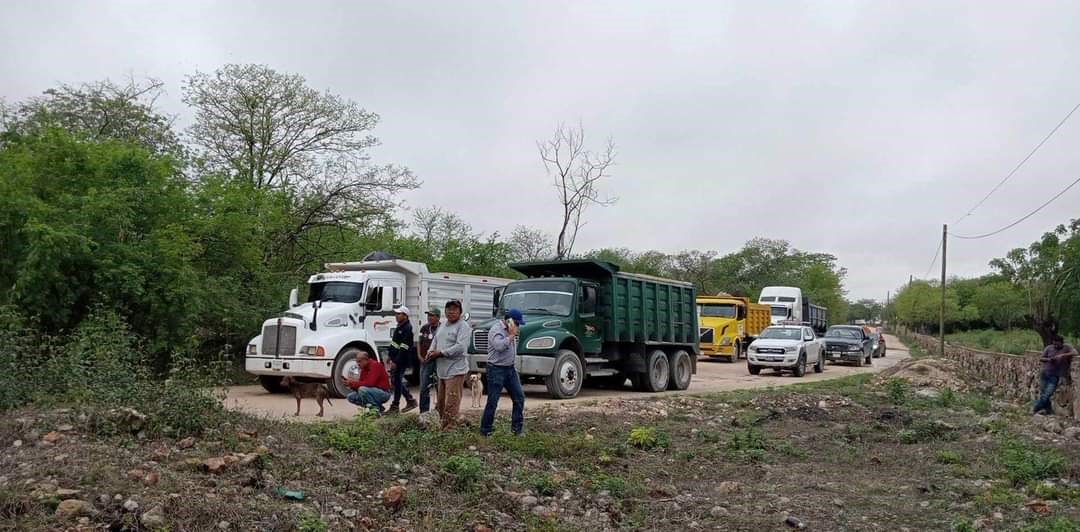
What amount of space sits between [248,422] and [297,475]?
1944mm

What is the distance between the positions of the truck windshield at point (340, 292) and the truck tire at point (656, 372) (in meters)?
6.46

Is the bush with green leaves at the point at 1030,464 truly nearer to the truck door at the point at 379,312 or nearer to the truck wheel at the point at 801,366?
the truck door at the point at 379,312

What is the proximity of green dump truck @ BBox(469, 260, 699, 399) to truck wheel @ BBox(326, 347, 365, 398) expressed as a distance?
2.18 meters

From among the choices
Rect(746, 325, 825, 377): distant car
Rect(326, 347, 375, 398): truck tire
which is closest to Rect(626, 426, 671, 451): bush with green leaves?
Rect(326, 347, 375, 398): truck tire

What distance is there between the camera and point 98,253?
48.9ft

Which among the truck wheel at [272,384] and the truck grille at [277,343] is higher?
the truck grille at [277,343]

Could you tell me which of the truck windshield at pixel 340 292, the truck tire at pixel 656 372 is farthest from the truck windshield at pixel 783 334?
the truck windshield at pixel 340 292

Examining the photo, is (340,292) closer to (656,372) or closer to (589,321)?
(589,321)

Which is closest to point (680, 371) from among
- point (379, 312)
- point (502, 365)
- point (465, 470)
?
point (379, 312)

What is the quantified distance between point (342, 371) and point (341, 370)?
40mm

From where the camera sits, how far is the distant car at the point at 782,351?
84.3ft

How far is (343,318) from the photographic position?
51.3 feet

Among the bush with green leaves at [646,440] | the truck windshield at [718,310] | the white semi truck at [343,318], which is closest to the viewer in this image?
the bush with green leaves at [646,440]

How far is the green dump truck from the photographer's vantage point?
50.5ft
